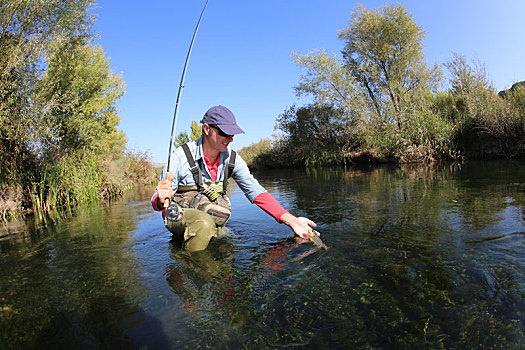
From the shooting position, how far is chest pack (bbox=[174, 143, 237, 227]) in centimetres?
422

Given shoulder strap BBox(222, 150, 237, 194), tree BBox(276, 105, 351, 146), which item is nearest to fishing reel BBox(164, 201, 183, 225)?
shoulder strap BBox(222, 150, 237, 194)

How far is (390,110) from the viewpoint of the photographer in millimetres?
20984

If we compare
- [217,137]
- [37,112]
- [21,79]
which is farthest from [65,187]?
[217,137]

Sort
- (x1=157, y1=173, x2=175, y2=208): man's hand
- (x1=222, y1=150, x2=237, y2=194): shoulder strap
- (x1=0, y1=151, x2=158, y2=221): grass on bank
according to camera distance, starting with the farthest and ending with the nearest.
A: (x1=0, y1=151, x2=158, y2=221): grass on bank, (x1=222, y1=150, x2=237, y2=194): shoulder strap, (x1=157, y1=173, x2=175, y2=208): man's hand

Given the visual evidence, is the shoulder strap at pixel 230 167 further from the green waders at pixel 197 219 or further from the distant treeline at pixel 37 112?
the distant treeline at pixel 37 112

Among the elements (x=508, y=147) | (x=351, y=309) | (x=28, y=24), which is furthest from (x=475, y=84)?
(x=28, y=24)

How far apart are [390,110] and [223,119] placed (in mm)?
19809

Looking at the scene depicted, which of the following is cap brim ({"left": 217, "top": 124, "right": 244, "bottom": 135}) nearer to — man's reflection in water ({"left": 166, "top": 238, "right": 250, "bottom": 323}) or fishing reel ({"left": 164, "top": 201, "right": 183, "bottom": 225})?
fishing reel ({"left": 164, "top": 201, "right": 183, "bottom": 225})

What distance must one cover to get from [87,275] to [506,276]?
4071 millimetres

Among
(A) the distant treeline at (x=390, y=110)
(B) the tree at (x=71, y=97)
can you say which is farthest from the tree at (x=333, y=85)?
(B) the tree at (x=71, y=97)

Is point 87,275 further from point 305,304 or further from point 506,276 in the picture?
point 506,276

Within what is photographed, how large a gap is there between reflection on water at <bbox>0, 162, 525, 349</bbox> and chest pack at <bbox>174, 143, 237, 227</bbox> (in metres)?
0.46

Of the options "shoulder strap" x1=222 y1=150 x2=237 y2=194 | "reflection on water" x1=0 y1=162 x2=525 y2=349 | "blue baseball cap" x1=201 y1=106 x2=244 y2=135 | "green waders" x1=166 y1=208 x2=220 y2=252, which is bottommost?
"reflection on water" x1=0 y1=162 x2=525 y2=349

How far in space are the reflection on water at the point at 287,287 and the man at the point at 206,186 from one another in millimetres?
335
